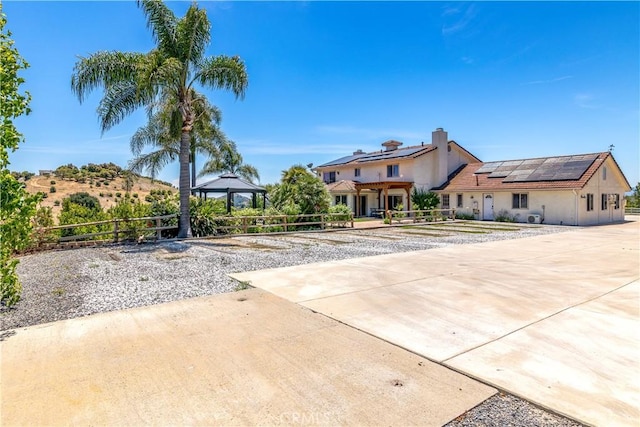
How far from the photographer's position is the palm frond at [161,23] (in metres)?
13.9

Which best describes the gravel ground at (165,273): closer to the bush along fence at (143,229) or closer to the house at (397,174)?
the bush along fence at (143,229)

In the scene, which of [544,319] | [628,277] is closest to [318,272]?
[544,319]

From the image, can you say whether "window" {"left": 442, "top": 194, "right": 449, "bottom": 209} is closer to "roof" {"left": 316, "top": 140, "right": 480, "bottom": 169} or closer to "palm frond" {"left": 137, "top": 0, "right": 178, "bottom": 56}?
"roof" {"left": 316, "top": 140, "right": 480, "bottom": 169}

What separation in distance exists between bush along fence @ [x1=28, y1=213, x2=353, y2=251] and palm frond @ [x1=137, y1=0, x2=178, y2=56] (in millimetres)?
6836

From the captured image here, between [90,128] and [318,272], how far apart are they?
40.5 ft

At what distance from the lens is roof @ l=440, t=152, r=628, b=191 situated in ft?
80.4

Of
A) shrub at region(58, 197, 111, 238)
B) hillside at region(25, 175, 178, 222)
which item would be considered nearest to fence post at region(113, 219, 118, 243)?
shrub at region(58, 197, 111, 238)

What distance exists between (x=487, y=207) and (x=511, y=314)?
82.6 feet

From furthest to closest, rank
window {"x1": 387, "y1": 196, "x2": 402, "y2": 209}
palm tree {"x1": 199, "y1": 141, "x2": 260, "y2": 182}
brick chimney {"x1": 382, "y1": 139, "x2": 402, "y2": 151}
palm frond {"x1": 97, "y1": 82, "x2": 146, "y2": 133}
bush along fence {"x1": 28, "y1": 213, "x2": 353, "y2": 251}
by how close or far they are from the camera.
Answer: brick chimney {"x1": 382, "y1": 139, "x2": 402, "y2": 151} → window {"x1": 387, "y1": 196, "x2": 402, "y2": 209} → palm tree {"x1": 199, "y1": 141, "x2": 260, "y2": 182} → palm frond {"x1": 97, "y1": 82, "x2": 146, "y2": 133} → bush along fence {"x1": 28, "y1": 213, "x2": 353, "y2": 251}

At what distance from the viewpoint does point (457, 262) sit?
9.93m

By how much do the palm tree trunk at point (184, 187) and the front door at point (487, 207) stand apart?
2312cm

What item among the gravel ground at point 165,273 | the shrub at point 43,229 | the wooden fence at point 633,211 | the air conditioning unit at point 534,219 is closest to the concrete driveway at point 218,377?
the gravel ground at point 165,273

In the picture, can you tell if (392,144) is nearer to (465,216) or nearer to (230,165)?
(465,216)

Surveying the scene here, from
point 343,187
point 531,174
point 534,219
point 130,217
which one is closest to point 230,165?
point 343,187
